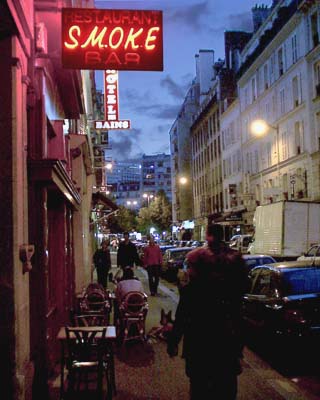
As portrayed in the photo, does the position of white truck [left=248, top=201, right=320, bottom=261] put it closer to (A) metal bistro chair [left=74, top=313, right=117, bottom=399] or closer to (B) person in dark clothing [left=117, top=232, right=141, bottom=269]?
(B) person in dark clothing [left=117, top=232, right=141, bottom=269]

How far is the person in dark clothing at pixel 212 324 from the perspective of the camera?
198 inches

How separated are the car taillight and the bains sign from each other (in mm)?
4112

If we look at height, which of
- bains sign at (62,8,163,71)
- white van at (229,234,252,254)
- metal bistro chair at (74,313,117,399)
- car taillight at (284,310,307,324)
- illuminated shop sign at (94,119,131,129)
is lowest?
metal bistro chair at (74,313,117,399)

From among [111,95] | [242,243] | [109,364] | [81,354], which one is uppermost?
[111,95]

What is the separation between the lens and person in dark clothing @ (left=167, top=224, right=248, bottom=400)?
5.04 meters

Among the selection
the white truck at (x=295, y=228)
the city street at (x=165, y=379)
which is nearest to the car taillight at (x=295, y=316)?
the city street at (x=165, y=379)


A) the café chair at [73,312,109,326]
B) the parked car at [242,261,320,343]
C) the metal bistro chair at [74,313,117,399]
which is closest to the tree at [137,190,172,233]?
the parked car at [242,261,320,343]

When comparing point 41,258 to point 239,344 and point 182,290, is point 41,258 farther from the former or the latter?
point 239,344

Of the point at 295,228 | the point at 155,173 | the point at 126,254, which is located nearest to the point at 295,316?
the point at 126,254

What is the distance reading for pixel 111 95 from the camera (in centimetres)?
2706

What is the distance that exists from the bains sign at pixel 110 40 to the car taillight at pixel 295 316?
13.5ft

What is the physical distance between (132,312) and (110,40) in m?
4.72

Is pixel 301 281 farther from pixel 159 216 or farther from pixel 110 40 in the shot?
pixel 159 216

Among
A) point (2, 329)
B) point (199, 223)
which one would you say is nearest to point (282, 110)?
point (199, 223)
